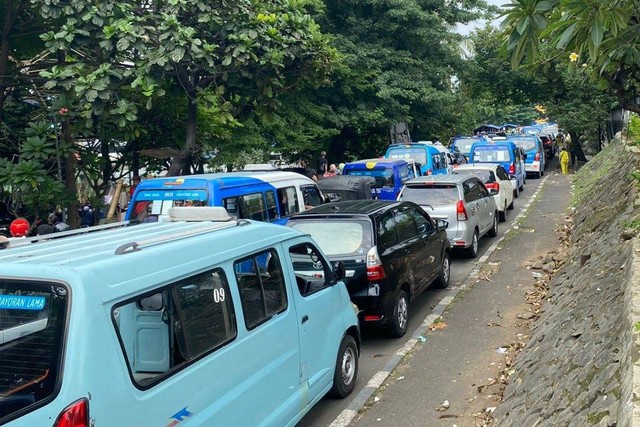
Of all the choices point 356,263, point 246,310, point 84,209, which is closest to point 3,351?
point 246,310

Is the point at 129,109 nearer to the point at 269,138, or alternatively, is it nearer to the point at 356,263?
the point at 356,263

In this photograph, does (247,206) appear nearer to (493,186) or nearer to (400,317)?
(400,317)

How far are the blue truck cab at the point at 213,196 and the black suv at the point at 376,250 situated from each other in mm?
1383

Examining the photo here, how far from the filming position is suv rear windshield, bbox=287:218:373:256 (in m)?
7.83

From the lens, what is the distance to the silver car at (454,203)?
1215 centimetres

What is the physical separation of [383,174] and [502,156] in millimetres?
9168

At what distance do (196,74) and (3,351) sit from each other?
404 inches

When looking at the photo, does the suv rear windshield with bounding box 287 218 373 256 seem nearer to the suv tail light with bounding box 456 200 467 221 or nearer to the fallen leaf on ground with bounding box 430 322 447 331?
the fallen leaf on ground with bounding box 430 322 447 331

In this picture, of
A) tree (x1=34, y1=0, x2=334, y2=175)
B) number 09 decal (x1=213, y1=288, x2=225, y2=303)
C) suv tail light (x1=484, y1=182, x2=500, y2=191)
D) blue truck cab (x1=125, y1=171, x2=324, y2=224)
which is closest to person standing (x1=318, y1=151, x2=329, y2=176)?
suv tail light (x1=484, y1=182, x2=500, y2=191)

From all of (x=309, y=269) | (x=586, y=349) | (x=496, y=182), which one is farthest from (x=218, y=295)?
(x=496, y=182)

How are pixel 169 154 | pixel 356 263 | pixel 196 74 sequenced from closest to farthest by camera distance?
pixel 356 263
pixel 196 74
pixel 169 154

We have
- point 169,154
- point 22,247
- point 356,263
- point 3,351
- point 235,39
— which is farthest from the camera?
point 169,154

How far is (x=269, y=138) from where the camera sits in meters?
21.8

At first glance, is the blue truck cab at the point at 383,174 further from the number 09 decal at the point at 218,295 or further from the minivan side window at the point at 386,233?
the number 09 decal at the point at 218,295
